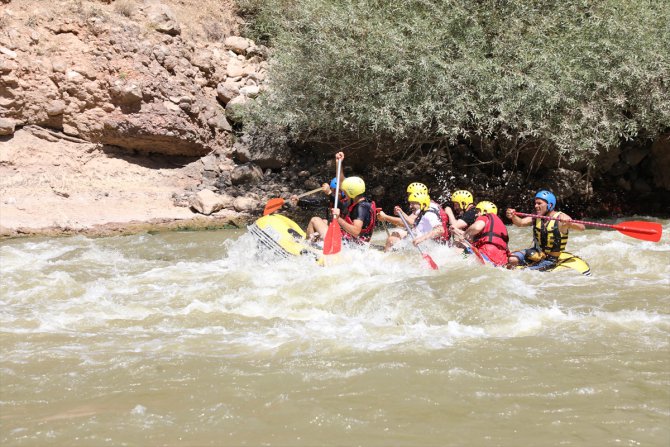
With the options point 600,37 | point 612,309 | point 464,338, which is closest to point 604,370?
point 464,338

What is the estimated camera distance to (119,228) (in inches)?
445

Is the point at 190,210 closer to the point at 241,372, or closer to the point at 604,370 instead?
the point at 241,372

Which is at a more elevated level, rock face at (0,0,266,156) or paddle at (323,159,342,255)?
rock face at (0,0,266,156)

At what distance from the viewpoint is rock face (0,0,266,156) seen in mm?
12867

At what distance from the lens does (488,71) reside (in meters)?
11.2

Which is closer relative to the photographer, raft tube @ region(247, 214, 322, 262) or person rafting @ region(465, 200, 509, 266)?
person rafting @ region(465, 200, 509, 266)

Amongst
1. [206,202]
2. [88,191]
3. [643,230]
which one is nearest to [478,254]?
[643,230]

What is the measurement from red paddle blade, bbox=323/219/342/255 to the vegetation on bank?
3270 millimetres

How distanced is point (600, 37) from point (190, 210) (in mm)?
7325

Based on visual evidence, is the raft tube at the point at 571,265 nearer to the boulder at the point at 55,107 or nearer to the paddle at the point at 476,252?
the paddle at the point at 476,252

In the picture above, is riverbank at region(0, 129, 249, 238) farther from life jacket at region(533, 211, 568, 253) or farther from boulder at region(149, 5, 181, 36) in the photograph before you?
life jacket at region(533, 211, 568, 253)

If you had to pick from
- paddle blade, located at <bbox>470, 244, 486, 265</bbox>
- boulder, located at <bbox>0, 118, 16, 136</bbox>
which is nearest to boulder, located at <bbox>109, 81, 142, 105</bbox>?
boulder, located at <bbox>0, 118, 16, 136</bbox>

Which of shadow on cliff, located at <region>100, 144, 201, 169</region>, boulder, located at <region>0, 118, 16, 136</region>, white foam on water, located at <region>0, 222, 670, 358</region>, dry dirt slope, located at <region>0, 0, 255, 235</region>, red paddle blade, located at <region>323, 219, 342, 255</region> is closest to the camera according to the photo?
white foam on water, located at <region>0, 222, 670, 358</region>

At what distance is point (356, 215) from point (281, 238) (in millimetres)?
933
